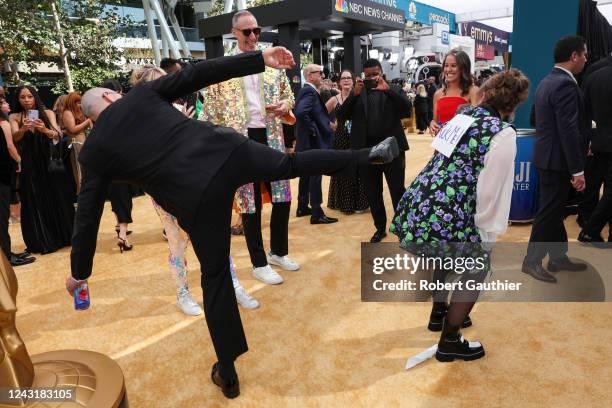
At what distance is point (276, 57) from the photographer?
2.02 metres

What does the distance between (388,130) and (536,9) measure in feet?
7.25

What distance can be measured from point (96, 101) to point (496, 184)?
187cm

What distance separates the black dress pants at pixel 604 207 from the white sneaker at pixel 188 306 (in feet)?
10.9

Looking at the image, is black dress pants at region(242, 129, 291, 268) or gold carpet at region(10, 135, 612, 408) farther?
black dress pants at region(242, 129, 291, 268)

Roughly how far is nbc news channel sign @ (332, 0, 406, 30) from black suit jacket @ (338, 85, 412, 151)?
→ 269 inches

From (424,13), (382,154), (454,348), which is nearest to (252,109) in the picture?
(382,154)

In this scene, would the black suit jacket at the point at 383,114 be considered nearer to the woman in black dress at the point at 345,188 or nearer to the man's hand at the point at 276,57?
the woman in black dress at the point at 345,188

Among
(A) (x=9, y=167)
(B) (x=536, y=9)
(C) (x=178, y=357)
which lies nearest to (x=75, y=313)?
(C) (x=178, y=357)

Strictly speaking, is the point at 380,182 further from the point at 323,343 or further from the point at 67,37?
the point at 67,37

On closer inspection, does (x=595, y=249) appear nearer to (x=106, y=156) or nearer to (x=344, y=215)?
(x=344, y=215)

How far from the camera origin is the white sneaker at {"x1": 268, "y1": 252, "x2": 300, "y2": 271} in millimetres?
3729

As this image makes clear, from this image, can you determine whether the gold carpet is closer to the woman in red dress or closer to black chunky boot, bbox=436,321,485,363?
black chunky boot, bbox=436,321,485,363

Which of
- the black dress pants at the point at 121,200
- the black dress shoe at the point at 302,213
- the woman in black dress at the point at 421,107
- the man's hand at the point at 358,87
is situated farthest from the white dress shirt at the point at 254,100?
the woman in black dress at the point at 421,107

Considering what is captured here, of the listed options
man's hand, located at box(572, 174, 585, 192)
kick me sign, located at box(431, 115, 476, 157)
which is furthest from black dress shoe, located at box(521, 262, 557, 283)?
kick me sign, located at box(431, 115, 476, 157)
